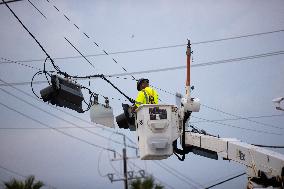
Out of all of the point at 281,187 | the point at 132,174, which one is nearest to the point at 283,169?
the point at 281,187

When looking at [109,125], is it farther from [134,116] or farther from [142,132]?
[142,132]

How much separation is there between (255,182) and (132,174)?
20.7 meters

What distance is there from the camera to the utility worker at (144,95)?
8414 millimetres

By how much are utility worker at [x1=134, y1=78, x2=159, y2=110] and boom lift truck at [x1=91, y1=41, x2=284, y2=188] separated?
0.33 meters

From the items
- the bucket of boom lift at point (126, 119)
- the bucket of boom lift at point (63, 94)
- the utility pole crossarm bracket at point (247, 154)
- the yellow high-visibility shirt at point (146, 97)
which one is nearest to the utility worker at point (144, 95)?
the yellow high-visibility shirt at point (146, 97)

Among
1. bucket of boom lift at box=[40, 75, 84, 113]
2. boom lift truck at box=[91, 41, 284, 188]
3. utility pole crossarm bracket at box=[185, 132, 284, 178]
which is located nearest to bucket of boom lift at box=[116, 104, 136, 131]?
boom lift truck at box=[91, 41, 284, 188]

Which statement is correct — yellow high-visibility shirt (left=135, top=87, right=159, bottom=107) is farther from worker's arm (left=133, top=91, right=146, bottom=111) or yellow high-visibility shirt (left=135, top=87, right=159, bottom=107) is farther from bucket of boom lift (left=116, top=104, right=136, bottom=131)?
bucket of boom lift (left=116, top=104, right=136, bottom=131)

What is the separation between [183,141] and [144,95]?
1389mm

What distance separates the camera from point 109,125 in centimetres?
945

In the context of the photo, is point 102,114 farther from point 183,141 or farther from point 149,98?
point 183,141

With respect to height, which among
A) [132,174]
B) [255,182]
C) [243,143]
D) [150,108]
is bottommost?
[132,174]

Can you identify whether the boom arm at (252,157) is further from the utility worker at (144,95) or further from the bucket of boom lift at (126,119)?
the bucket of boom lift at (126,119)

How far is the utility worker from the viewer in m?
8.41

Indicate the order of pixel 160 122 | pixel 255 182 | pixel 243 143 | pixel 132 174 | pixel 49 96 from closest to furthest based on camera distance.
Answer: pixel 255 182, pixel 243 143, pixel 160 122, pixel 49 96, pixel 132 174
